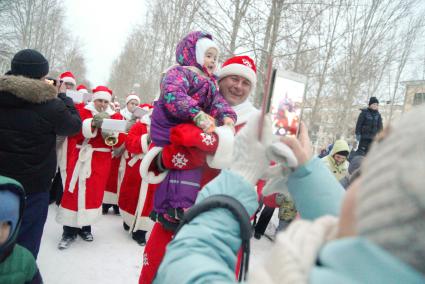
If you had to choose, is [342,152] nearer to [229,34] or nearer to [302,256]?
[229,34]

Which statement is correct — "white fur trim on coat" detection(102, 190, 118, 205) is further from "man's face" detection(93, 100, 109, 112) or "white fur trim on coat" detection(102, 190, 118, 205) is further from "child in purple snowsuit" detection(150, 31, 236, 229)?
"child in purple snowsuit" detection(150, 31, 236, 229)

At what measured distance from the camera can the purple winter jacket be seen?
1.69 metres

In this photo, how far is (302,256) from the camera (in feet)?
1.72

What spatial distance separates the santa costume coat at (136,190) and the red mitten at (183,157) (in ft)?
6.68

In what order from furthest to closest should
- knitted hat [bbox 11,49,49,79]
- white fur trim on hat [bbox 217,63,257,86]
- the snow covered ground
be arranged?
1. the snow covered ground
2. knitted hat [bbox 11,49,49,79]
3. white fur trim on hat [bbox 217,63,257,86]

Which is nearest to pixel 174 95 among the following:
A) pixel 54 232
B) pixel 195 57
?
pixel 195 57

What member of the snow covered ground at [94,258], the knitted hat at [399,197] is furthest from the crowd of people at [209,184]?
the snow covered ground at [94,258]

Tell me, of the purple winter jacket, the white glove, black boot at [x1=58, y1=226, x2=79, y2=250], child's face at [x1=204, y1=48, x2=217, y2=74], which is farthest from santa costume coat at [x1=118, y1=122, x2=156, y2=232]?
the white glove

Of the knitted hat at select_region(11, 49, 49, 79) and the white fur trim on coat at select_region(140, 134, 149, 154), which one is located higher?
the knitted hat at select_region(11, 49, 49, 79)

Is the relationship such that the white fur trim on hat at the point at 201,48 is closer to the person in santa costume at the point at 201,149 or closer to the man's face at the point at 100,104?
the person in santa costume at the point at 201,149

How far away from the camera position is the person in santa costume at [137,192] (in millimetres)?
3875

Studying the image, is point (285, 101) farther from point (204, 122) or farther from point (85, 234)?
point (85, 234)

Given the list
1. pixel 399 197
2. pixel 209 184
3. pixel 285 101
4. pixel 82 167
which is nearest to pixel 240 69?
pixel 285 101

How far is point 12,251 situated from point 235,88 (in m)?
1.62
